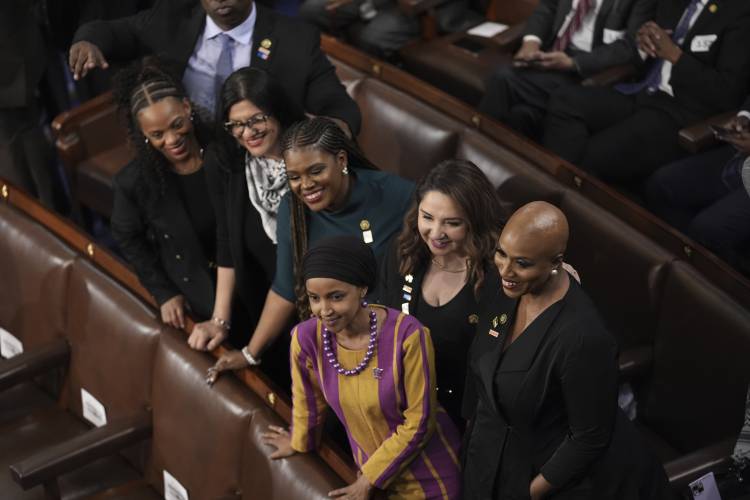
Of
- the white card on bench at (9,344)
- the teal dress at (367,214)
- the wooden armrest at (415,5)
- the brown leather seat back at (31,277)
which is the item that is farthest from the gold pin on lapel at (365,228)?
the wooden armrest at (415,5)

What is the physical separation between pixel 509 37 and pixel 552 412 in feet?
6.71

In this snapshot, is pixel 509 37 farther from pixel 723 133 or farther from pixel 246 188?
pixel 246 188

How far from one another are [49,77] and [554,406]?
285 cm

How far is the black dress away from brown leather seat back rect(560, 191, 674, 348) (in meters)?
0.69

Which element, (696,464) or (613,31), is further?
(613,31)

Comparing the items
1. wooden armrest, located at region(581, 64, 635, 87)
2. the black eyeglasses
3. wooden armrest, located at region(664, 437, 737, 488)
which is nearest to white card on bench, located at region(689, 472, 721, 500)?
wooden armrest, located at region(664, 437, 737, 488)

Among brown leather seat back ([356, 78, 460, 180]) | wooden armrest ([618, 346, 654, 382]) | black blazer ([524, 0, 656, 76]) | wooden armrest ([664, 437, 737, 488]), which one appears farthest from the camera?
black blazer ([524, 0, 656, 76])

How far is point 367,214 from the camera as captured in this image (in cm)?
215

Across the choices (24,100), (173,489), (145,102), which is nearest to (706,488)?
(173,489)

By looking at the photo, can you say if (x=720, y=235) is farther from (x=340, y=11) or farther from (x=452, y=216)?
(x=340, y=11)

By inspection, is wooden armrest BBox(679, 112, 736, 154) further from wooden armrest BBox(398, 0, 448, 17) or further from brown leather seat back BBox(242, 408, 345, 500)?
brown leather seat back BBox(242, 408, 345, 500)

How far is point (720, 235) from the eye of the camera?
2730 mm

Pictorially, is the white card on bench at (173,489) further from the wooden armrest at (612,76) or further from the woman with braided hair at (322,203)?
the wooden armrest at (612,76)

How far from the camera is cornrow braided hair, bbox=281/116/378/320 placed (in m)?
2.06
